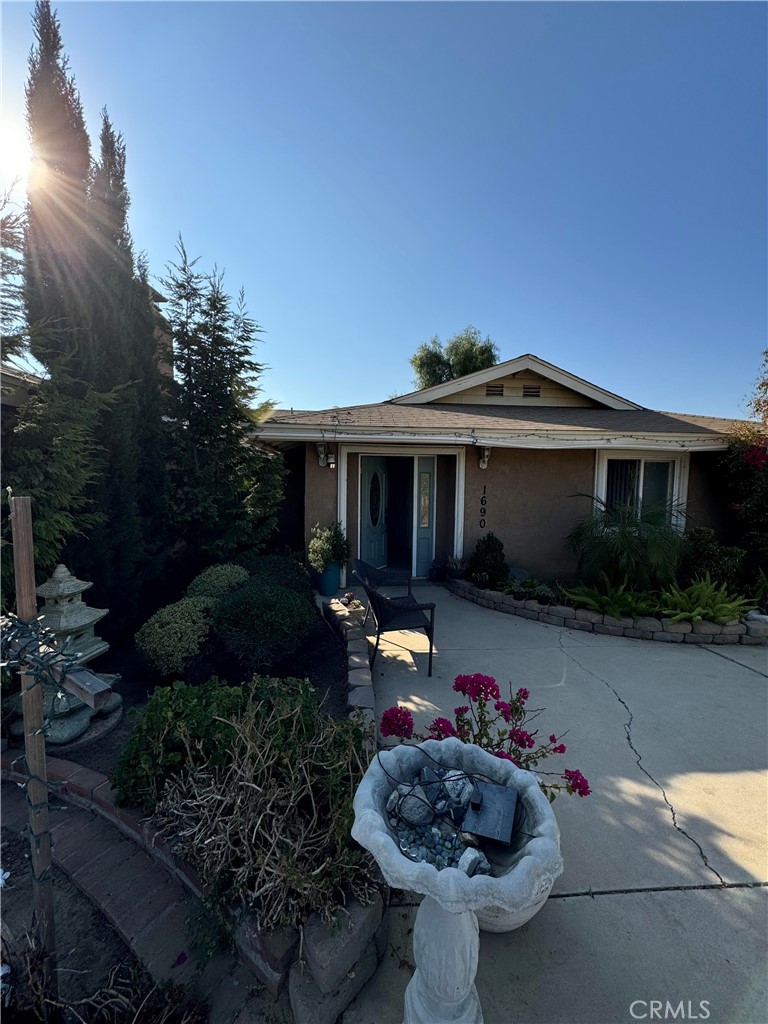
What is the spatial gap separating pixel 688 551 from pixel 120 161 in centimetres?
988

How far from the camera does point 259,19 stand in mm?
4848

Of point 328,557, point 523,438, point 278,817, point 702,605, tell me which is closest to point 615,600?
point 702,605

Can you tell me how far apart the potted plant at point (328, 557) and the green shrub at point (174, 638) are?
228cm

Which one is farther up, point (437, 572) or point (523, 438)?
point (523, 438)

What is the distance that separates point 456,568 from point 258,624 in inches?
171

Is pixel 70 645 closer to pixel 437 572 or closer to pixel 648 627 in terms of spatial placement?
pixel 437 572

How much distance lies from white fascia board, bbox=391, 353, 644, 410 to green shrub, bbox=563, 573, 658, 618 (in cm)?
526

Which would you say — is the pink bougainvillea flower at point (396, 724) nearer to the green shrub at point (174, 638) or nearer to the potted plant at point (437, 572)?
the green shrub at point (174, 638)

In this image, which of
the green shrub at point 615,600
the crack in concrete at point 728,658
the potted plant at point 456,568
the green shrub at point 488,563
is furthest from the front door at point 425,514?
the crack in concrete at point 728,658

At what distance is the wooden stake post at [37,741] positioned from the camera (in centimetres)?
165

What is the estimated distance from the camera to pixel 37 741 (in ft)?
5.46

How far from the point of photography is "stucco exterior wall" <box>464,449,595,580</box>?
816cm

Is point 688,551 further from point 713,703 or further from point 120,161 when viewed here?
point 120,161

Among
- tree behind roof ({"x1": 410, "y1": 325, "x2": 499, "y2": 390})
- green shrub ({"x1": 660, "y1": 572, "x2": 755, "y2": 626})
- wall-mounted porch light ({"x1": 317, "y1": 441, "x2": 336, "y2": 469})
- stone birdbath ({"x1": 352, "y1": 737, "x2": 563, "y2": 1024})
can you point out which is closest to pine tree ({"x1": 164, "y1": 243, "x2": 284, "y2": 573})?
wall-mounted porch light ({"x1": 317, "y1": 441, "x2": 336, "y2": 469})
